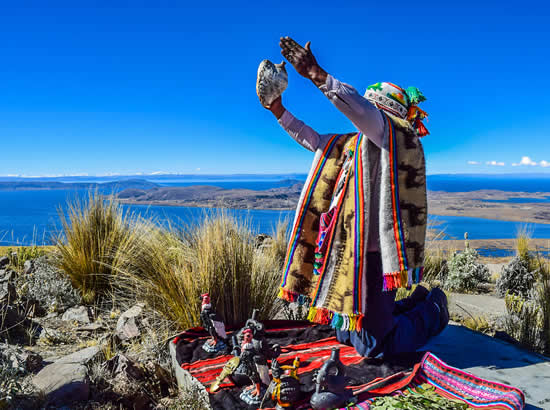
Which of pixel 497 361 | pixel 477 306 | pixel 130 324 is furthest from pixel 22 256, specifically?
pixel 477 306

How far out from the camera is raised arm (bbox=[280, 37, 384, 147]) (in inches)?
82.9

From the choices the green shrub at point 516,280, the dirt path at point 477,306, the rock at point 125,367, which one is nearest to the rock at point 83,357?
the rock at point 125,367

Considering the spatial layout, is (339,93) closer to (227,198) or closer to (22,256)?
(227,198)

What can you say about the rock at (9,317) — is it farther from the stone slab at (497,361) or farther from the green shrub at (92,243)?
the stone slab at (497,361)

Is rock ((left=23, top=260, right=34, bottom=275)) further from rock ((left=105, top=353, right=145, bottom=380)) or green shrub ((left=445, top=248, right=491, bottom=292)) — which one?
green shrub ((left=445, top=248, right=491, bottom=292))

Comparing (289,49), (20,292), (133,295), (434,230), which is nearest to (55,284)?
(20,292)

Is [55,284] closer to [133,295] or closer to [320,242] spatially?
[133,295]

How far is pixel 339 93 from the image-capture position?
82.4 inches

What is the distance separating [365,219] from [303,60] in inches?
39.0

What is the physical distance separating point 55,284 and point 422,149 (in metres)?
4.43

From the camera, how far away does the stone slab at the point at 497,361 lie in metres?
2.40

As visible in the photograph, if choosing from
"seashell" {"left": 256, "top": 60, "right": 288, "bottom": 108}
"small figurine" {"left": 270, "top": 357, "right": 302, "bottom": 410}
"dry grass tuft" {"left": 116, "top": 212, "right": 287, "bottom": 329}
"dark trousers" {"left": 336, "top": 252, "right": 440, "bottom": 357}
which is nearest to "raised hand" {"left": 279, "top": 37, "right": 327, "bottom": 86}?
"seashell" {"left": 256, "top": 60, "right": 288, "bottom": 108}

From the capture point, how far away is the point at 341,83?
6.97 ft

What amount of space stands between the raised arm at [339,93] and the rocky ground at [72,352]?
192 cm
